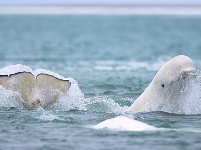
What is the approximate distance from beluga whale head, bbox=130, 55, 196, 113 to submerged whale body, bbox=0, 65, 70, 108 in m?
1.87

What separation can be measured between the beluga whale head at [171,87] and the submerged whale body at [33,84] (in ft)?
6.13

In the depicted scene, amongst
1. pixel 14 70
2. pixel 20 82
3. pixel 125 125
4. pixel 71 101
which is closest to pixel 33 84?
pixel 20 82

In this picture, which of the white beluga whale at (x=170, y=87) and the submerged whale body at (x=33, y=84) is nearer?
the white beluga whale at (x=170, y=87)

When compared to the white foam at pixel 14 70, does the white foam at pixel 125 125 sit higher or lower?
lower

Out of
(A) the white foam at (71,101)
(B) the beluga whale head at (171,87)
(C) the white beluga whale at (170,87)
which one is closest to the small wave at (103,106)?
(A) the white foam at (71,101)

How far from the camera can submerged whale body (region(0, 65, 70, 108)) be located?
17.7 meters

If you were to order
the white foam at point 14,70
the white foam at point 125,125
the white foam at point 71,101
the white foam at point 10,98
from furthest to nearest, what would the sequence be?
the white foam at point 71,101 → the white foam at point 14,70 → the white foam at point 10,98 → the white foam at point 125,125

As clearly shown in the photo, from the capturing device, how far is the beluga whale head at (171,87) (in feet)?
54.6

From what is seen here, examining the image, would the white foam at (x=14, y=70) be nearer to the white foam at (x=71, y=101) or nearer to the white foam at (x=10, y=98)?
the white foam at (x=10, y=98)

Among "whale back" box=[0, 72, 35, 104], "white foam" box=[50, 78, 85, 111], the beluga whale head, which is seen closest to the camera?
the beluga whale head

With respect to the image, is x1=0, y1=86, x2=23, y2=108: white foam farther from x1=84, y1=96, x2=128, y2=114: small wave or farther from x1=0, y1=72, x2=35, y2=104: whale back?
x1=84, y1=96, x2=128, y2=114: small wave

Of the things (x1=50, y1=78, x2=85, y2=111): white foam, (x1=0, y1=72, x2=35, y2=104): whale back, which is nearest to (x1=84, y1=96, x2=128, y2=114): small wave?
(x1=50, y1=78, x2=85, y2=111): white foam

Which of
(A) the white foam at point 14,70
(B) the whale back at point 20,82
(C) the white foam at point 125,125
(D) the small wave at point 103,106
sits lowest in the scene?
(C) the white foam at point 125,125

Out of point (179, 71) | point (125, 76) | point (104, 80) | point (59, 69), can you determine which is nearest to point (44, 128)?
point (179, 71)
